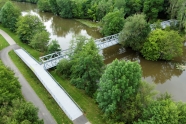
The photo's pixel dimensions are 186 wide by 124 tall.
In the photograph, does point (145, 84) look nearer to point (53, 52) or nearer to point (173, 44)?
point (173, 44)

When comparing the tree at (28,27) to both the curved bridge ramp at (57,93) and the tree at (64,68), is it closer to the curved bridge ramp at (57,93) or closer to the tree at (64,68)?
the curved bridge ramp at (57,93)

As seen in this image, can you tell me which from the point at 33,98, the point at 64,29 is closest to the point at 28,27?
the point at 64,29

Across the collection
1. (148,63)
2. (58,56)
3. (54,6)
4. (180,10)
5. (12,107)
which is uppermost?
(54,6)

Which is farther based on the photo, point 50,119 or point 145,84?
point 50,119

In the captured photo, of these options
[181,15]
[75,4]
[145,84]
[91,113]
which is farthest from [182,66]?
[75,4]

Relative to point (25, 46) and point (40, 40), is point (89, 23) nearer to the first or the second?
point (25, 46)

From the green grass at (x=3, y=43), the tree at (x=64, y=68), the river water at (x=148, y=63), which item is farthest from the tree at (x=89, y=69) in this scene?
the green grass at (x=3, y=43)
